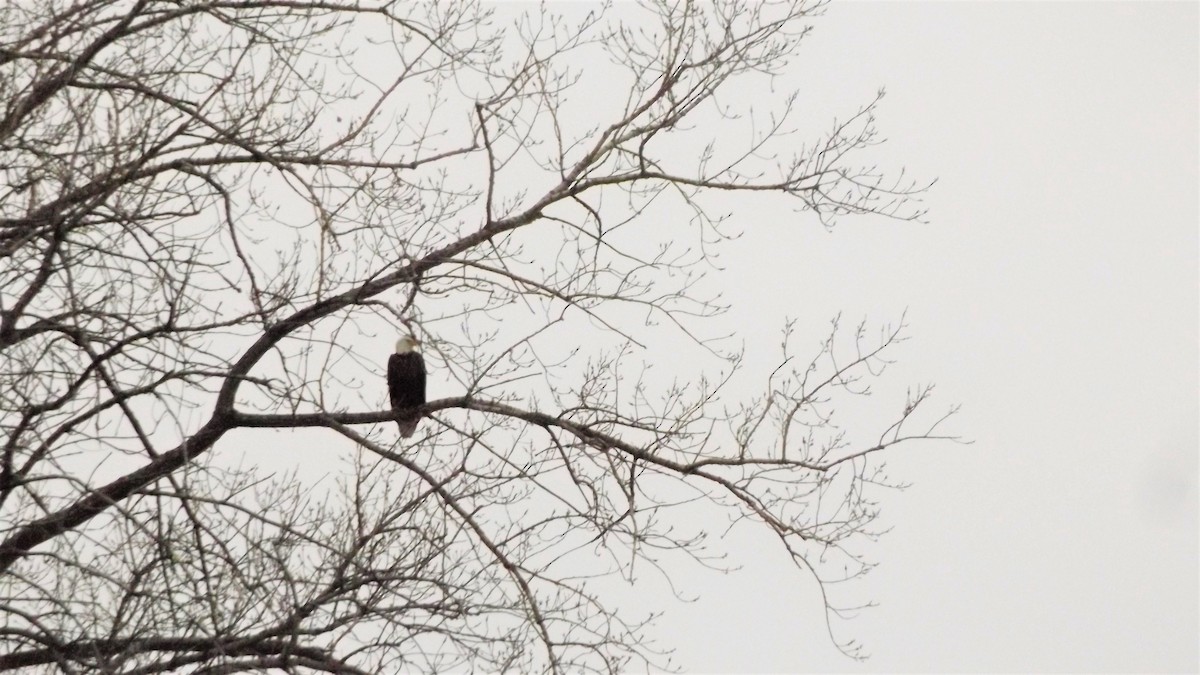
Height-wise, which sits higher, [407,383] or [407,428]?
[407,383]

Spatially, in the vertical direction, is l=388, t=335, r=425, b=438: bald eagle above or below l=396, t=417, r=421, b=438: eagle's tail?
above

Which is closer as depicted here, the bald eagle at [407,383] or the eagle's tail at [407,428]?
the eagle's tail at [407,428]

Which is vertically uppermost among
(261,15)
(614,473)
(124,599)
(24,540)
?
(261,15)

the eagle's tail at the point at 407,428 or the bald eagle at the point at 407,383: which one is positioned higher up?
the bald eagle at the point at 407,383

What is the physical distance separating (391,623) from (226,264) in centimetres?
204

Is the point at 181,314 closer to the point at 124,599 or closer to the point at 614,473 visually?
the point at 124,599

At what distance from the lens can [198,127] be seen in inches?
269

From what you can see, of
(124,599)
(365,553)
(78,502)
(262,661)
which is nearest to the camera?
(124,599)

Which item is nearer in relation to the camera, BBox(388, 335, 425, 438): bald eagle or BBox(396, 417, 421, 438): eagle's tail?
BBox(396, 417, 421, 438): eagle's tail

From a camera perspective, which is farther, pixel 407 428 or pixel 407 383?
pixel 407 383

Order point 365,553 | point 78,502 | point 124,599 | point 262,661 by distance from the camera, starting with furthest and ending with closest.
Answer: point 365,553, point 262,661, point 78,502, point 124,599

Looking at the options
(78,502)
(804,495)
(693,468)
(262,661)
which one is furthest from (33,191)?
(804,495)

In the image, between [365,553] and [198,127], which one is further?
[365,553]

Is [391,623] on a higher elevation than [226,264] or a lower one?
lower
